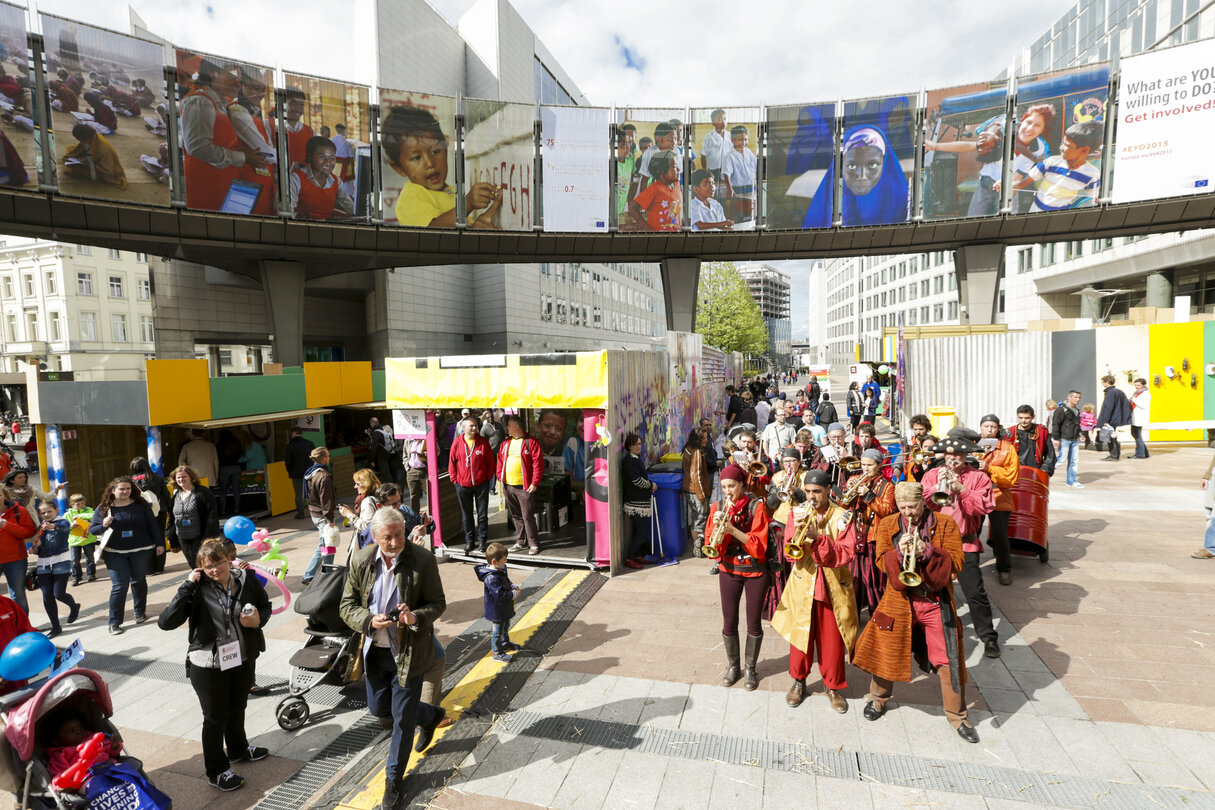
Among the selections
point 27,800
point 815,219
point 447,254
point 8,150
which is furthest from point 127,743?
point 815,219

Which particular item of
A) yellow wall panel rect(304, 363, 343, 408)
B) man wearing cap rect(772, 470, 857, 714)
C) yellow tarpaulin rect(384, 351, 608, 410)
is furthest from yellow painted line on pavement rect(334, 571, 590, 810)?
yellow wall panel rect(304, 363, 343, 408)

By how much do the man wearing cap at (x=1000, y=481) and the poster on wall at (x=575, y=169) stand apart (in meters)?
23.0

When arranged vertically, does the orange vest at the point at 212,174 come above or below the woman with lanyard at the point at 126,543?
above

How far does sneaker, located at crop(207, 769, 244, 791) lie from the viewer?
13.6 ft

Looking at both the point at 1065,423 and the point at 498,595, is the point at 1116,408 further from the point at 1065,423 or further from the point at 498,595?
the point at 498,595

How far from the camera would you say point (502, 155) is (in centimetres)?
2717

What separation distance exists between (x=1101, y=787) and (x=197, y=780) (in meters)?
6.21

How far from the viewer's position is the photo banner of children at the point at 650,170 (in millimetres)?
27422

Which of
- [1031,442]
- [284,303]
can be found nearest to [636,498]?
[1031,442]

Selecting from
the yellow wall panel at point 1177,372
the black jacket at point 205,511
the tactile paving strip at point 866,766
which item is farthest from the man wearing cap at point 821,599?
the yellow wall panel at point 1177,372

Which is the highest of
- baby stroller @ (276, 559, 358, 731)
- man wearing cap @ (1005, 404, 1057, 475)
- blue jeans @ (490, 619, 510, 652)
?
man wearing cap @ (1005, 404, 1057, 475)

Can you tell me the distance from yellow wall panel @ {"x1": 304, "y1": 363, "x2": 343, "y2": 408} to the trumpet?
14.6m

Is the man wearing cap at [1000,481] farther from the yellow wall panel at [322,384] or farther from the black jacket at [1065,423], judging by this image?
the yellow wall panel at [322,384]

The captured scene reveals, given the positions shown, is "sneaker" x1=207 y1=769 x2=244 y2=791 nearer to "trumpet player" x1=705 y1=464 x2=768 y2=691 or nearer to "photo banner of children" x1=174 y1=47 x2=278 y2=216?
"trumpet player" x1=705 y1=464 x2=768 y2=691
